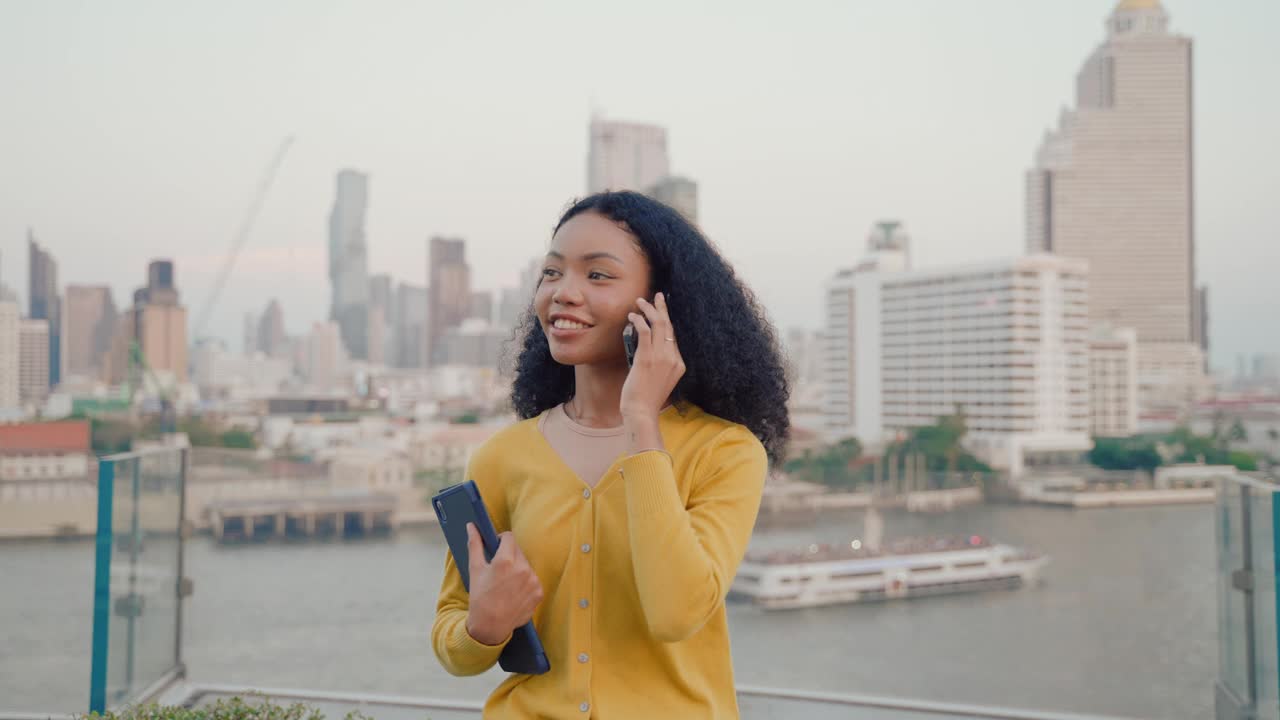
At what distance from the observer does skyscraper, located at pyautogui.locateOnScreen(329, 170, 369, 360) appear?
32.5 meters

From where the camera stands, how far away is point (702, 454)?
89cm

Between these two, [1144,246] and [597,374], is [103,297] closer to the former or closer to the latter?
[597,374]

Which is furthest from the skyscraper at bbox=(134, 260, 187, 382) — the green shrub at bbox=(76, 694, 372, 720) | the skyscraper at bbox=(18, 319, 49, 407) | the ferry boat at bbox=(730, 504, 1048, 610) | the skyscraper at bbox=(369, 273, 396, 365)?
the green shrub at bbox=(76, 694, 372, 720)

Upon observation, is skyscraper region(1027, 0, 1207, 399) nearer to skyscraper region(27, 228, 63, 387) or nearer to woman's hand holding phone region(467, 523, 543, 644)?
skyscraper region(27, 228, 63, 387)

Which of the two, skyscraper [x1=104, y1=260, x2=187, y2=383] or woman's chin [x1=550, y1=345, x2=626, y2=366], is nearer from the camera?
woman's chin [x1=550, y1=345, x2=626, y2=366]

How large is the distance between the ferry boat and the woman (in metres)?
17.1

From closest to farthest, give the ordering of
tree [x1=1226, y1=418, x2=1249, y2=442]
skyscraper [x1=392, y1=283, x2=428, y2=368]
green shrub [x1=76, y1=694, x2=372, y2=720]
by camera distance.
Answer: green shrub [x1=76, y1=694, x2=372, y2=720] < tree [x1=1226, y1=418, x2=1249, y2=442] < skyscraper [x1=392, y1=283, x2=428, y2=368]

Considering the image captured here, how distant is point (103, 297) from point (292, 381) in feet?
19.4

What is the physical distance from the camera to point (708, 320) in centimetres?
94

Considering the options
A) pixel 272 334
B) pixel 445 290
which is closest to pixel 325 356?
pixel 272 334

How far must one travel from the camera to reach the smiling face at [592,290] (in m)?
0.89

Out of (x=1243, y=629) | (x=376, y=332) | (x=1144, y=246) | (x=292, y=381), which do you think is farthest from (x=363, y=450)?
(x=1144, y=246)

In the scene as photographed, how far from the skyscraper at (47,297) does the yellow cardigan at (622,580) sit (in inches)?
1095

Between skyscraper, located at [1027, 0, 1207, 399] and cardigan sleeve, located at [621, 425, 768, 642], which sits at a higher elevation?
skyscraper, located at [1027, 0, 1207, 399]
